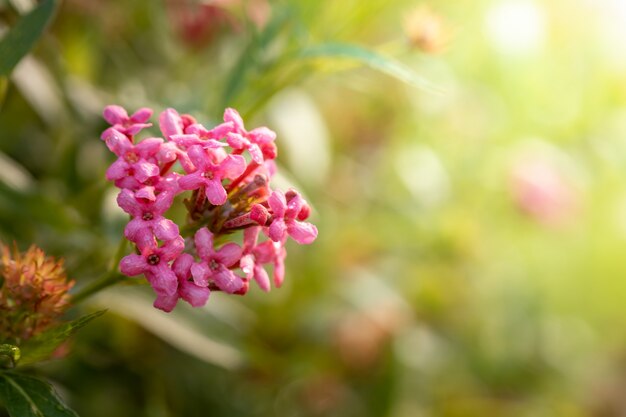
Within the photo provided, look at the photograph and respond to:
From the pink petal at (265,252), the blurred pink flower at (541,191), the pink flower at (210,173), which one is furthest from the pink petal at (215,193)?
the blurred pink flower at (541,191)

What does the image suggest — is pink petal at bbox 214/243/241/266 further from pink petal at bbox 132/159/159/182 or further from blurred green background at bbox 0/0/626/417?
blurred green background at bbox 0/0/626/417

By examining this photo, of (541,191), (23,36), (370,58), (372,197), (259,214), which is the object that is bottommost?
(259,214)

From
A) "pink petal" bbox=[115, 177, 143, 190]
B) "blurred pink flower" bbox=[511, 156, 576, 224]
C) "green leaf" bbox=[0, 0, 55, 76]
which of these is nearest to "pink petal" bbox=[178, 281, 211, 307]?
"pink petal" bbox=[115, 177, 143, 190]

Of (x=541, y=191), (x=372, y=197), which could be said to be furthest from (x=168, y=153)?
(x=541, y=191)

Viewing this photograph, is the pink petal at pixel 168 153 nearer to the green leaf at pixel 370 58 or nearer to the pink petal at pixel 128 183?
the pink petal at pixel 128 183

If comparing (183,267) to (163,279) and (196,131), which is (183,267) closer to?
(163,279)

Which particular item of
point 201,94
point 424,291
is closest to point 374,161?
point 424,291
